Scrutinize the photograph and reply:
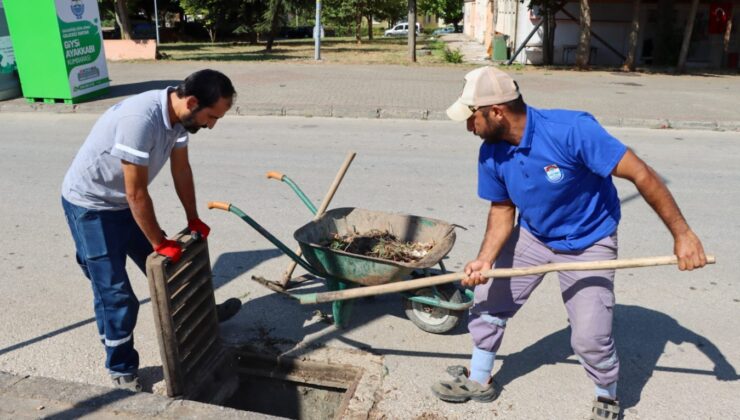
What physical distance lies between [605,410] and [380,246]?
1.67 metres

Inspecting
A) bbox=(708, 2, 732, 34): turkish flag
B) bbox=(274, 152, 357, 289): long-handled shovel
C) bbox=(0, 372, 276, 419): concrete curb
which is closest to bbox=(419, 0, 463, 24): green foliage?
bbox=(708, 2, 732, 34): turkish flag

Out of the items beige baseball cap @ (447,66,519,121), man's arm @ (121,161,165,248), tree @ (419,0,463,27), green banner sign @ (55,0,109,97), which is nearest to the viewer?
beige baseball cap @ (447,66,519,121)

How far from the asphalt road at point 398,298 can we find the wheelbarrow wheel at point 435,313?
0.08 meters

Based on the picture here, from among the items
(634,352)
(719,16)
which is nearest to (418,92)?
(634,352)

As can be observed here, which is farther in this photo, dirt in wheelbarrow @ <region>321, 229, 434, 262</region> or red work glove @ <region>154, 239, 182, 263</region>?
dirt in wheelbarrow @ <region>321, 229, 434, 262</region>

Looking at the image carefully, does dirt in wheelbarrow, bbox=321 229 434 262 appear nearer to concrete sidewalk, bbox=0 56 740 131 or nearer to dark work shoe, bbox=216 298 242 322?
dark work shoe, bbox=216 298 242 322

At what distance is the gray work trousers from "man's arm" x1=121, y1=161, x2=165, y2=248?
1.69 meters

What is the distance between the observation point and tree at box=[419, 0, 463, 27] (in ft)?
166

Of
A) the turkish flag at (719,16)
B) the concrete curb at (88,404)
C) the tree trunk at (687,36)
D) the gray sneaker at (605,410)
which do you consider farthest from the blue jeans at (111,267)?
the turkish flag at (719,16)

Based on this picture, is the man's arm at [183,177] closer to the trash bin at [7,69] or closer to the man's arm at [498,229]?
the man's arm at [498,229]

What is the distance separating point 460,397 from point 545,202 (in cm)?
116

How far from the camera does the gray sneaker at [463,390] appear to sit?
3361 mm

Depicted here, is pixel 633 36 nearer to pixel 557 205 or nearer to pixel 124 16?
pixel 557 205

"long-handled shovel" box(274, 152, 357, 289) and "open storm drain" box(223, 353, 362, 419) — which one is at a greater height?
"long-handled shovel" box(274, 152, 357, 289)
